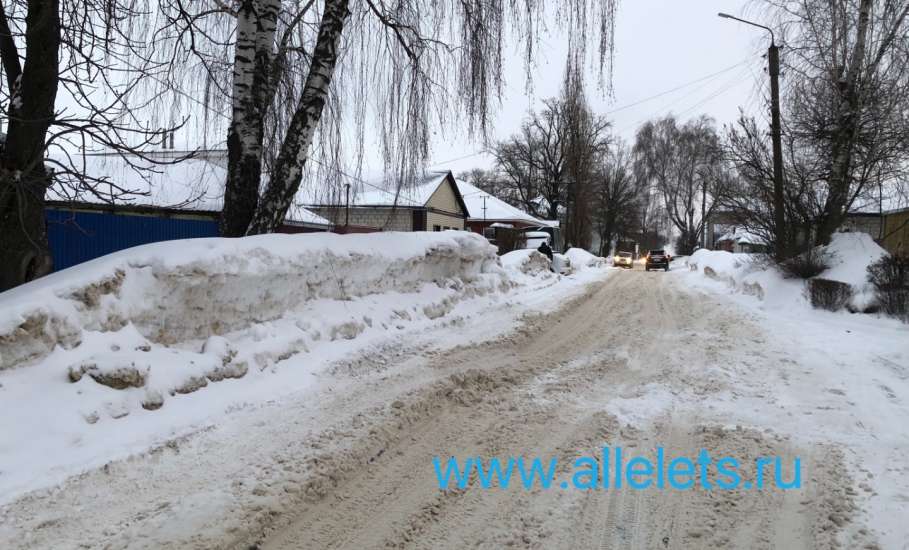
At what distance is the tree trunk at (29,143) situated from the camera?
4793mm

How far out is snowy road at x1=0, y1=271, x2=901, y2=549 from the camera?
2840mm

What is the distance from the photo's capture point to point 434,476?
3555 millimetres

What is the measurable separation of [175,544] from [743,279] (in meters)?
16.3

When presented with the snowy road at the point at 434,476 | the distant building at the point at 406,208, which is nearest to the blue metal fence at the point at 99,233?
the snowy road at the point at 434,476

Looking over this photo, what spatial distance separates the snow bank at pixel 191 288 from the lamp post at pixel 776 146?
11125 millimetres

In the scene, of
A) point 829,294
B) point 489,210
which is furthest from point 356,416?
point 489,210

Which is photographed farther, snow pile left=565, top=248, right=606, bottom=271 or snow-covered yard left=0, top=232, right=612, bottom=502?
snow pile left=565, top=248, right=606, bottom=271

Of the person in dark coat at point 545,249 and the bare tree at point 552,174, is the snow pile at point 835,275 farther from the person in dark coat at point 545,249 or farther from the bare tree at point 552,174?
the bare tree at point 552,174

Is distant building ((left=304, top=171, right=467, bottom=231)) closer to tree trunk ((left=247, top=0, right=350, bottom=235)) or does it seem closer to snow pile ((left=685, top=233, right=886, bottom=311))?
snow pile ((left=685, top=233, right=886, bottom=311))

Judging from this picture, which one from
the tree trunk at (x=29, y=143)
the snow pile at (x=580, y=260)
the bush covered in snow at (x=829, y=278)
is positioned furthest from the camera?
the snow pile at (x=580, y=260)

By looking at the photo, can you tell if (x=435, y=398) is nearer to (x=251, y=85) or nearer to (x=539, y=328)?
(x=539, y=328)

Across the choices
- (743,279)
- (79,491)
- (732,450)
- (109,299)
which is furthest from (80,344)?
(743,279)

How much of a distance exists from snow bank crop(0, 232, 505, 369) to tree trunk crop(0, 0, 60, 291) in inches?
28.2

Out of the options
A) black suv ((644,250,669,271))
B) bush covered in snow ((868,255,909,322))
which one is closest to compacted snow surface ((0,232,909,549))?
bush covered in snow ((868,255,909,322))
